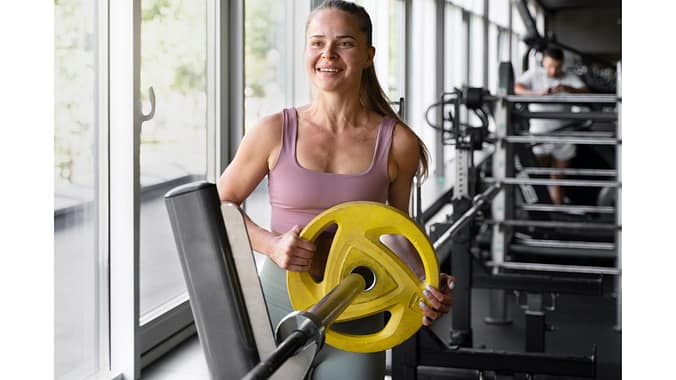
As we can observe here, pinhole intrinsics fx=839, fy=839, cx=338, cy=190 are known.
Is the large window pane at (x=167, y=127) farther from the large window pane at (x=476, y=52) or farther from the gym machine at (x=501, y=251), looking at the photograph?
the large window pane at (x=476, y=52)

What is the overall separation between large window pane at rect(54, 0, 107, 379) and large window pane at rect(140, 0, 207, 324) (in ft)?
1.16

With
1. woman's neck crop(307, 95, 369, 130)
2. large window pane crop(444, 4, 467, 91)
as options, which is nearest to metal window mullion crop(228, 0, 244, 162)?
woman's neck crop(307, 95, 369, 130)

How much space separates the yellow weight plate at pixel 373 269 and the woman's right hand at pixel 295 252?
0.01 m

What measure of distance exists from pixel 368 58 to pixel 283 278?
0.47 metres

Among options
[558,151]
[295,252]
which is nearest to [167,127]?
[295,252]

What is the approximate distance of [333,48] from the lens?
1.59 meters

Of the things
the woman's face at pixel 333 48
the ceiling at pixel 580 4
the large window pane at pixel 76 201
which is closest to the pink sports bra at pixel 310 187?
the woman's face at pixel 333 48

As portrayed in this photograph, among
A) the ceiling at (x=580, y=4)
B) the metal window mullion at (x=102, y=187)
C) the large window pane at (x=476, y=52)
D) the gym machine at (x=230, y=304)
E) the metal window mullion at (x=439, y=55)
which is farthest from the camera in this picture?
the ceiling at (x=580, y=4)

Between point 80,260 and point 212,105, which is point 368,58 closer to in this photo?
point 80,260

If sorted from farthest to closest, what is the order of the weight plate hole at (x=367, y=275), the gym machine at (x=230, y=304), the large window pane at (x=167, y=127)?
the large window pane at (x=167, y=127)
the weight plate hole at (x=367, y=275)
the gym machine at (x=230, y=304)

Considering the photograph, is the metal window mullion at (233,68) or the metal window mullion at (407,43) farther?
the metal window mullion at (407,43)

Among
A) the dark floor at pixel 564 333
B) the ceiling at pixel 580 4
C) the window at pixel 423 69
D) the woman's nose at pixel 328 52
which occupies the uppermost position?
the ceiling at pixel 580 4

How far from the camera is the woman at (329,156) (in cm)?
160
